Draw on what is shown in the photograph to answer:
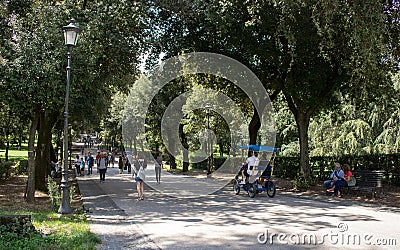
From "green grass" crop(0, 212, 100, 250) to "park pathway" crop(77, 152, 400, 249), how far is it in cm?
36

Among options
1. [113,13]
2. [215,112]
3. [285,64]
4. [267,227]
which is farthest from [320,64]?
[215,112]

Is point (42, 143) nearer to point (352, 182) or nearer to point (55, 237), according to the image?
point (55, 237)

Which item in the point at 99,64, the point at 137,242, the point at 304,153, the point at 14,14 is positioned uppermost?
the point at 14,14

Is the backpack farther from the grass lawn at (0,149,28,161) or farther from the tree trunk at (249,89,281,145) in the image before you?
the grass lawn at (0,149,28,161)

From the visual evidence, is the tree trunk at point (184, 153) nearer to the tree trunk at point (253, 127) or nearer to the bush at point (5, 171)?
the tree trunk at point (253, 127)

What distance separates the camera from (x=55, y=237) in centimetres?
781

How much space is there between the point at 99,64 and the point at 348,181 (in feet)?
38.3

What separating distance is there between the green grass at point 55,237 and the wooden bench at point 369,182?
10991 millimetres

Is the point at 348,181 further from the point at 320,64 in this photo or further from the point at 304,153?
the point at 320,64

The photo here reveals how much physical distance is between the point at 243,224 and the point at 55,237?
→ 4770 mm

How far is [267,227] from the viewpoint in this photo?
32.3 ft

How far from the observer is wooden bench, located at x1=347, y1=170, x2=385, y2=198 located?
15227 mm

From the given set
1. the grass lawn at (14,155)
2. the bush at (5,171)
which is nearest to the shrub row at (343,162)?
the bush at (5,171)

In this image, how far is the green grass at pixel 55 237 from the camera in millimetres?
7025
